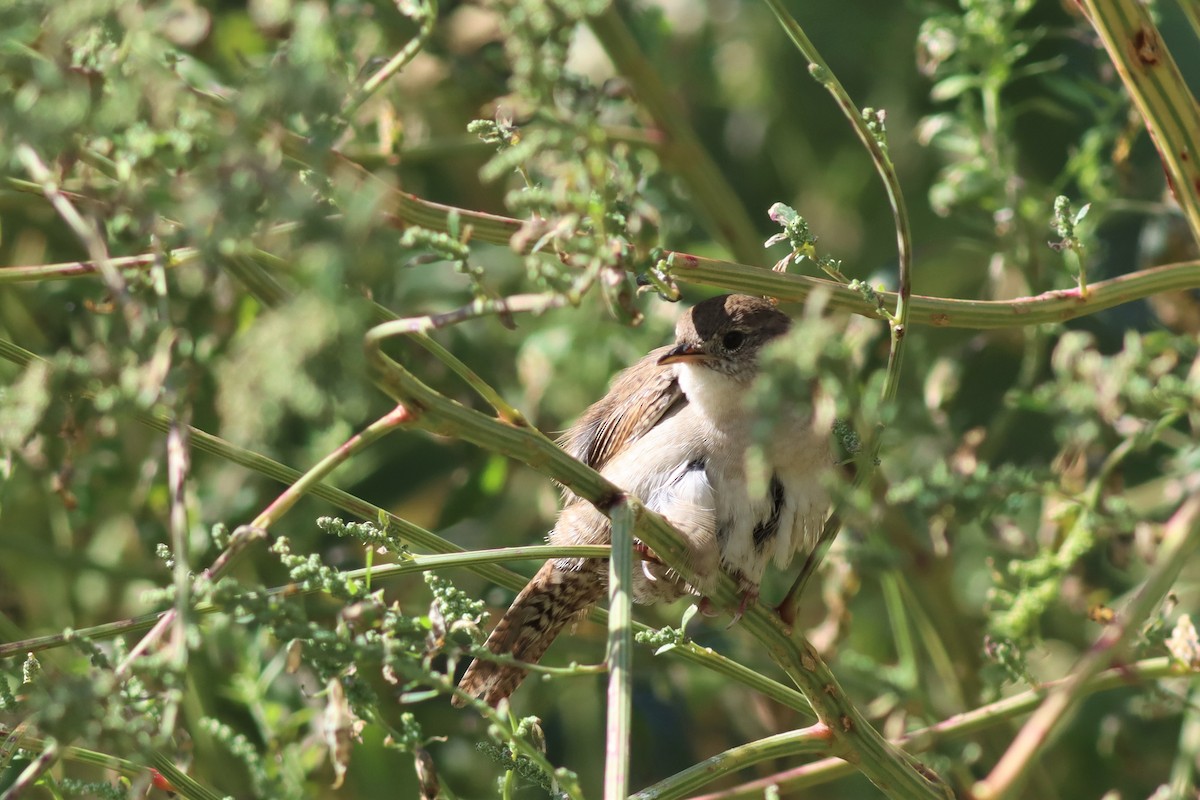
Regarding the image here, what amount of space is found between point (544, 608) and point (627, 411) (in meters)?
0.68

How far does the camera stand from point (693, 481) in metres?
3.76

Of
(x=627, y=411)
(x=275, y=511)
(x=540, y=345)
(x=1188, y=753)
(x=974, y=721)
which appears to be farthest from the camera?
(x=540, y=345)

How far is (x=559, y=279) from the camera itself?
1.75 metres

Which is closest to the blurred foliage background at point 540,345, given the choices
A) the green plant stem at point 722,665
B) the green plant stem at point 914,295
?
the green plant stem at point 914,295

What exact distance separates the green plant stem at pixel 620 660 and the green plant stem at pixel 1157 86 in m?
1.40

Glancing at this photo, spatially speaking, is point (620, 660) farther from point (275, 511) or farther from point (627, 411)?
point (627, 411)

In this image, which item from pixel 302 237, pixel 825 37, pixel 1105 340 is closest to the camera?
pixel 302 237

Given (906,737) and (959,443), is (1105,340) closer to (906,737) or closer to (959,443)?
(959,443)

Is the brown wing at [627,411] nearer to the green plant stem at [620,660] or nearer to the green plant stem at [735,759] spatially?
the green plant stem at [735,759]

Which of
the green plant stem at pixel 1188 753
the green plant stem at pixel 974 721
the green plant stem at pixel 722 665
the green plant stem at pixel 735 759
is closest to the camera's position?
the green plant stem at pixel 735 759

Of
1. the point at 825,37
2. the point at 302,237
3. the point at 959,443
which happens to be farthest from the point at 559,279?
the point at 825,37

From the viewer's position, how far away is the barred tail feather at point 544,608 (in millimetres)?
3812

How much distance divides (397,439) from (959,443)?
6.33 ft

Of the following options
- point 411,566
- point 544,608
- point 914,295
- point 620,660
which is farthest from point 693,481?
point 620,660
